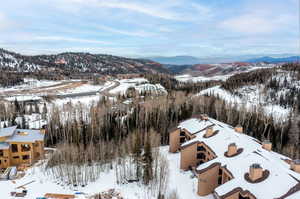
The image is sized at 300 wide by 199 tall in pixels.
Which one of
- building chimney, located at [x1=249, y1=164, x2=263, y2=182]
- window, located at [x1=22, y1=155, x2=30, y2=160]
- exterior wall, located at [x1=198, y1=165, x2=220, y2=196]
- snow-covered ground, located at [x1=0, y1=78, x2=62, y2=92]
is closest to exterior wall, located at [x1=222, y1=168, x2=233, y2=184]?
exterior wall, located at [x1=198, y1=165, x2=220, y2=196]

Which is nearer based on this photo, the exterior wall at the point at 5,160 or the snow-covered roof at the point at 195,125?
the exterior wall at the point at 5,160

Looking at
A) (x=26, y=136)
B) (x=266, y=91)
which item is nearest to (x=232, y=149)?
(x=26, y=136)

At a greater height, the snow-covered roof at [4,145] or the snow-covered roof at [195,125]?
the snow-covered roof at [195,125]

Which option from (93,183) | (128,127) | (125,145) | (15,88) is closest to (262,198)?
(93,183)

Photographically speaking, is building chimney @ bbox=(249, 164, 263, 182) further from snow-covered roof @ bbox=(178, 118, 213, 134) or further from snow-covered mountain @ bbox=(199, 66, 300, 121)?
snow-covered mountain @ bbox=(199, 66, 300, 121)

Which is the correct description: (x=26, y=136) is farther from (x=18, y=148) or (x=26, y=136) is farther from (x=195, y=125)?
(x=195, y=125)

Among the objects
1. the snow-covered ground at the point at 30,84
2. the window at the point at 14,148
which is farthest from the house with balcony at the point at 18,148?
the snow-covered ground at the point at 30,84

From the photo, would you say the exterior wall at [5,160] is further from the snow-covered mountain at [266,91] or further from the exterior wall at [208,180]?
the snow-covered mountain at [266,91]
